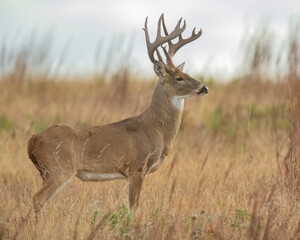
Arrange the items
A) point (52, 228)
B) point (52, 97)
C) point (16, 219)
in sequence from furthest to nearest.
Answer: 1. point (52, 97)
2. point (16, 219)
3. point (52, 228)

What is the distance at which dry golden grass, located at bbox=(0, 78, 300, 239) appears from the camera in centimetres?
439

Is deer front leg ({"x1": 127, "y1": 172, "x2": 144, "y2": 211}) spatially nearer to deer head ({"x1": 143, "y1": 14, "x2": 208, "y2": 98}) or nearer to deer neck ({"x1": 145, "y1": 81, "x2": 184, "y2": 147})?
deer neck ({"x1": 145, "y1": 81, "x2": 184, "y2": 147})

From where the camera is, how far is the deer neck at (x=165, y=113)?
5.93 m

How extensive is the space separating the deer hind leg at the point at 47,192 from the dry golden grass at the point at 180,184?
0.35ft

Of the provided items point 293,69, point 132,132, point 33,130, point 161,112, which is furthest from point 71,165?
point 33,130

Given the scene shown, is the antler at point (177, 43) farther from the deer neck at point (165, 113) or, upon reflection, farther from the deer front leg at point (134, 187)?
the deer front leg at point (134, 187)

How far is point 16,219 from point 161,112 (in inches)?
76.1

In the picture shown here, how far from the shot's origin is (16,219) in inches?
189

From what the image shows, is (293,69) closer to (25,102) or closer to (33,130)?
(33,130)

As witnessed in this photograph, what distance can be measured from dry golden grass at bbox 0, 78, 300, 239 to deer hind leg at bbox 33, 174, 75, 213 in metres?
0.11

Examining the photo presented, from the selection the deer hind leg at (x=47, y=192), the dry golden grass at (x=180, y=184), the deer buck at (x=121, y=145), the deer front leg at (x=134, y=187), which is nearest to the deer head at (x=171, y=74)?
the deer buck at (x=121, y=145)

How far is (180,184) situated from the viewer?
6.43 meters

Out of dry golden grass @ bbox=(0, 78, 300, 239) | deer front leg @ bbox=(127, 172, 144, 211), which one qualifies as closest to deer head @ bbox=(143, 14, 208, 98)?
dry golden grass @ bbox=(0, 78, 300, 239)

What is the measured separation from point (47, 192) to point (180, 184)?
5.96 ft
